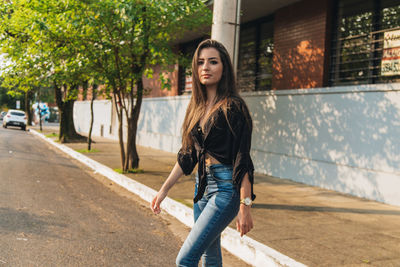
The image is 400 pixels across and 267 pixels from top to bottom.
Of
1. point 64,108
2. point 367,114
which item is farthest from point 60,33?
point 64,108

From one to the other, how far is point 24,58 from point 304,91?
6.91 m

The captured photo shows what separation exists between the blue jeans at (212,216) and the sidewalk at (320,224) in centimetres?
206

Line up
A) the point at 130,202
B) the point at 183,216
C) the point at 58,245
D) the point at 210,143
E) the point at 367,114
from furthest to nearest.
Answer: the point at 367,114 < the point at 130,202 < the point at 183,216 < the point at 58,245 < the point at 210,143

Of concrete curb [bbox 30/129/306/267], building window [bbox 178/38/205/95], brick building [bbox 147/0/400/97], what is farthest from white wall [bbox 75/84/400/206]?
building window [bbox 178/38/205/95]

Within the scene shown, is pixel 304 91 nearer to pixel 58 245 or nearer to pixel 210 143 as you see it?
pixel 58 245

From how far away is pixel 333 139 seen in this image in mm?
8984

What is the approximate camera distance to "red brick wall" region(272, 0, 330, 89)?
10102 millimetres

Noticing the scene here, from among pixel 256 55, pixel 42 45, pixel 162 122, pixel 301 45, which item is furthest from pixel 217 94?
pixel 162 122

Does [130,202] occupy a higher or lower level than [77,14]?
lower

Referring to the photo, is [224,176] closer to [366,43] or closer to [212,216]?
[212,216]

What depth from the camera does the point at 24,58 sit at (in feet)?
31.8

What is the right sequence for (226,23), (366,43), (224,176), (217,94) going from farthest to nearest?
(366,43) → (226,23) → (217,94) → (224,176)

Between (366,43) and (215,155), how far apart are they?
8.13 meters

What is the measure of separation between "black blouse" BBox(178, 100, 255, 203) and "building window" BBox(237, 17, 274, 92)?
10.1 m
